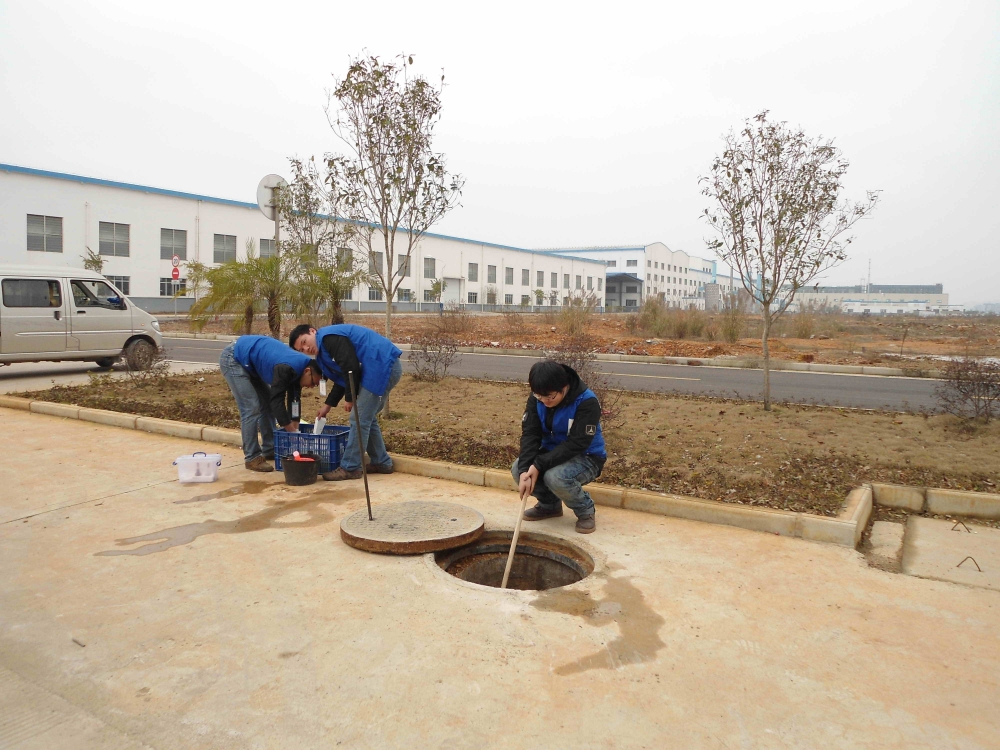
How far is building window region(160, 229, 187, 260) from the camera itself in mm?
44062

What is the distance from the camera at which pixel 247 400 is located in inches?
255

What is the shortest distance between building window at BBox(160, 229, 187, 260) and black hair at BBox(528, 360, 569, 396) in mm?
44890

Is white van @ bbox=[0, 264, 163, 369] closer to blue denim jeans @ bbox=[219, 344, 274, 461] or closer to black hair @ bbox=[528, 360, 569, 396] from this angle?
blue denim jeans @ bbox=[219, 344, 274, 461]

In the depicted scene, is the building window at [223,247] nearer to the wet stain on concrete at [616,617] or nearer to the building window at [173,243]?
the building window at [173,243]

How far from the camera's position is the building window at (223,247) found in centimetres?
4700

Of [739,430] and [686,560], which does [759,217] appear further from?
[686,560]

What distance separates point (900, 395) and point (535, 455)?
10.6m

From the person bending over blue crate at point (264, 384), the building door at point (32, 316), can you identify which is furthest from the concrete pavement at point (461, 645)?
the building door at point (32, 316)

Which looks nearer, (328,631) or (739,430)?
(328,631)

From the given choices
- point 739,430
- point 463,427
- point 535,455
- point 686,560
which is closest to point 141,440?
point 463,427

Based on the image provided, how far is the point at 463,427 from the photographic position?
26.2 ft

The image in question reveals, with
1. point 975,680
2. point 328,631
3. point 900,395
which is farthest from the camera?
point 900,395

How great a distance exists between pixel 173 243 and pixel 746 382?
41.0 metres

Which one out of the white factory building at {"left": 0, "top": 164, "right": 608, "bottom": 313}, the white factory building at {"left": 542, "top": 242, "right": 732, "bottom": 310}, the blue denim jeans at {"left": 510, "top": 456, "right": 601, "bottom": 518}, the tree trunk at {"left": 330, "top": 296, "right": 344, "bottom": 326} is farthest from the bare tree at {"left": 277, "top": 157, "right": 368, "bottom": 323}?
the white factory building at {"left": 542, "top": 242, "right": 732, "bottom": 310}
